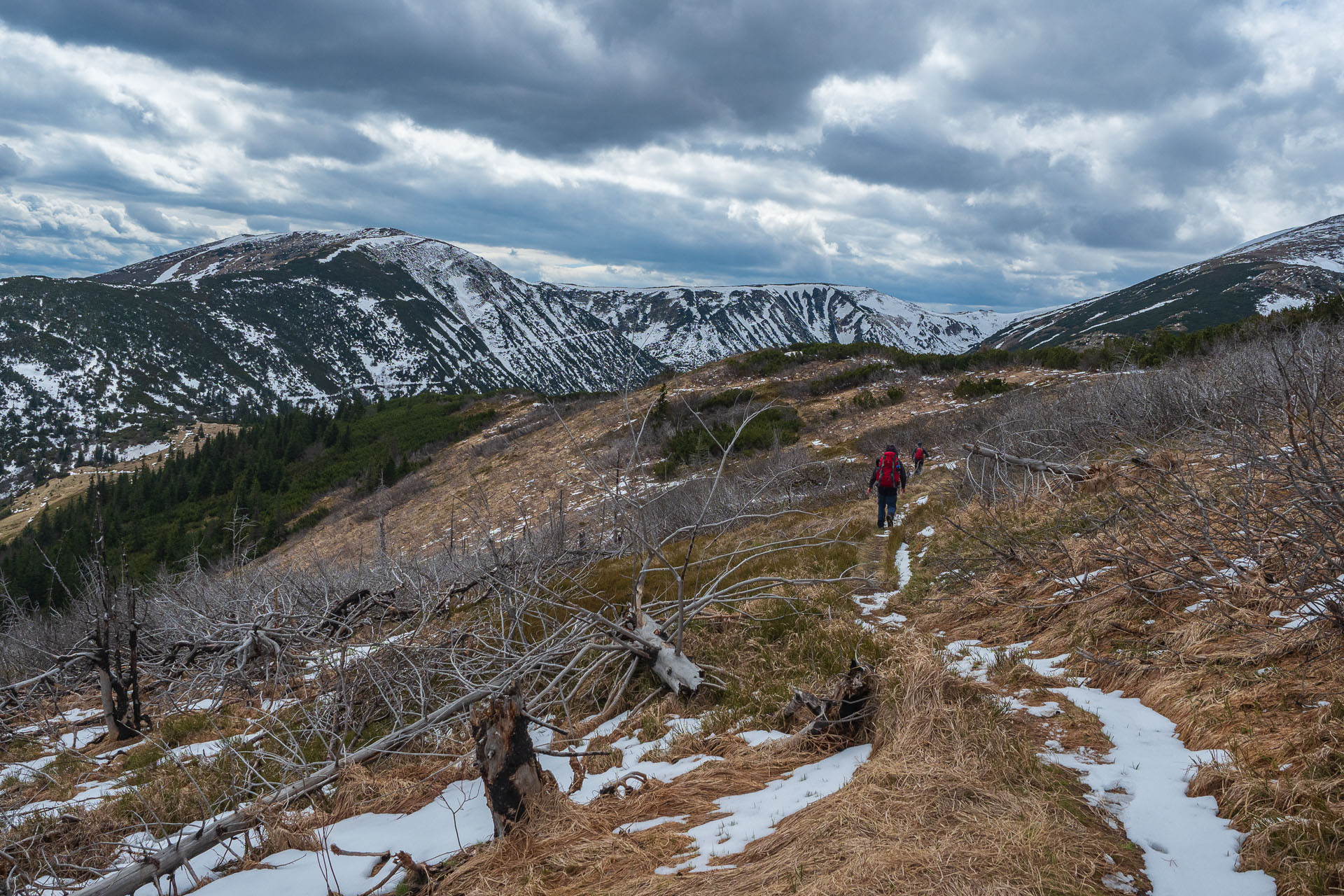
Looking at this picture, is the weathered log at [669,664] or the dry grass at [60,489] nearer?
the weathered log at [669,664]

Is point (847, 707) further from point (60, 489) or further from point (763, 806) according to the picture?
point (60, 489)

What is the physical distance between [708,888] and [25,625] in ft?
81.9

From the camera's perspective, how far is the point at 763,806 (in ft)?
12.2

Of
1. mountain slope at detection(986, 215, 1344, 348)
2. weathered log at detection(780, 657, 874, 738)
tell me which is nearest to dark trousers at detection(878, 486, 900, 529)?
weathered log at detection(780, 657, 874, 738)

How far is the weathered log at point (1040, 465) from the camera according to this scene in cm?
942

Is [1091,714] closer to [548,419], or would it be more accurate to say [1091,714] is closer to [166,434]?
[548,419]

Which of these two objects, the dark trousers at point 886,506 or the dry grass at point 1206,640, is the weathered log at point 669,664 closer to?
the dry grass at point 1206,640

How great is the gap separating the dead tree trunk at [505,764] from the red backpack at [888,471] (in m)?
10.5

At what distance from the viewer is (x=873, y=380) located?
40.7 meters

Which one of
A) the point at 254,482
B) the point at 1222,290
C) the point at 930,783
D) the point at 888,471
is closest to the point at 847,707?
the point at 930,783

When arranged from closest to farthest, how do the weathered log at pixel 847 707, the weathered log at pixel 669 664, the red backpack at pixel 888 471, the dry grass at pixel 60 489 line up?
1. the weathered log at pixel 847 707
2. the weathered log at pixel 669 664
3. the red backpack at pixel 888 471
4. the dry grass at pixel 60 489

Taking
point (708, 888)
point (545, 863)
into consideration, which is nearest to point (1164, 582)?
point (708, 888)

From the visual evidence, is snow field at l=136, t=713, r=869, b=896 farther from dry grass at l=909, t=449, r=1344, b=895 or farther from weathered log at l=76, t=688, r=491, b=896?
dry grass at l=909, t=449, r=1344, b=895

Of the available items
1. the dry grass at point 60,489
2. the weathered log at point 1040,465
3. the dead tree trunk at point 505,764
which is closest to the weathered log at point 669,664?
the dead tree trunk at point 505,764
